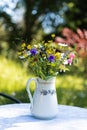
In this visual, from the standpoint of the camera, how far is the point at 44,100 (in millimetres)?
2199

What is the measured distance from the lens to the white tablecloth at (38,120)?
212 centimetres

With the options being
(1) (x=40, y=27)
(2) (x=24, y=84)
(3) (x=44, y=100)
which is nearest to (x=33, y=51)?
(3) (x=44, y=100)

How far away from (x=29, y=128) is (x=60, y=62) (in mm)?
424

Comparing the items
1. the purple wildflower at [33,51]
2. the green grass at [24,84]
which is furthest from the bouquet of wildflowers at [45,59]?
the green grass at [24,84]

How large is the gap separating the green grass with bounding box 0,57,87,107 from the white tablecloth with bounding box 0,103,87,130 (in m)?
2.06

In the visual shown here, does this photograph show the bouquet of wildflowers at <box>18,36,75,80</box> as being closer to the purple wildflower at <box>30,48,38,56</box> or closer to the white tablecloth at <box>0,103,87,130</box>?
the purple wildflower at <box>30,48,38,56</box>

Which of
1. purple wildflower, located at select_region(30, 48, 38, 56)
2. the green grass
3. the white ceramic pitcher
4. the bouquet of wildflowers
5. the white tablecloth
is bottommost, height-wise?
the green grass

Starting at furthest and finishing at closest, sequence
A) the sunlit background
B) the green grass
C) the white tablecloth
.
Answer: the sunlit background → the green grass → the white tablecloth

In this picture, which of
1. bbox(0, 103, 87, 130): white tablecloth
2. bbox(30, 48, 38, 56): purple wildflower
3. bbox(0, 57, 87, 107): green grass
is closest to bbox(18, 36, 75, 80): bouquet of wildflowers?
bbox(30, 48, 38, 56): purple wildflower

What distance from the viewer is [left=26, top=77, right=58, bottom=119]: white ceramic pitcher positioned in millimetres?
2201

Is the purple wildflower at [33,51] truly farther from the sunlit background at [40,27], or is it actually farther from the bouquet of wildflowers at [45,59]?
the sunlit background at [40,27]

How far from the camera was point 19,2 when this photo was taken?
6770mm

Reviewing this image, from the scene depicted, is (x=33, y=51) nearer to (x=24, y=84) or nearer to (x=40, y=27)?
(x=24, y=84)

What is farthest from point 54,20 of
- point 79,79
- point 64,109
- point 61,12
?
point 64,109
